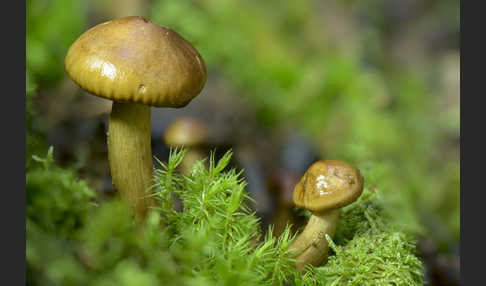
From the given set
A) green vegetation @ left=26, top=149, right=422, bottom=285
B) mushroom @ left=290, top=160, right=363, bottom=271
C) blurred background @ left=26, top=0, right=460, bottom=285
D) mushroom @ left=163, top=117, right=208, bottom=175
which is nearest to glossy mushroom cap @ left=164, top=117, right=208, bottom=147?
mushroom @ left=163, top=117, right=208, bottom=175

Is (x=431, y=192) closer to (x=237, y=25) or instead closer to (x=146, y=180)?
(x=237, y=25)

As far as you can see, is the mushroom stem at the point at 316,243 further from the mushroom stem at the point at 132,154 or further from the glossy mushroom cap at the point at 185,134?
the glossy mushroom cap at the point at 185,134

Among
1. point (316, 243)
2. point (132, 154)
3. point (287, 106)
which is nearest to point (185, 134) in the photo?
point (132, 154)

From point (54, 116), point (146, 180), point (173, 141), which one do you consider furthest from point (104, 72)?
point (54, 116)

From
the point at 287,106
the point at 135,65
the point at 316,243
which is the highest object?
the point at 135,65

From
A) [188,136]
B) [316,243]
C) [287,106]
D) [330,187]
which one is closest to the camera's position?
[330,187]

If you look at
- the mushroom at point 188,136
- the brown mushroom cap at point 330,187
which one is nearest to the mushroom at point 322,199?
the brown mushroom cap at point 330,187

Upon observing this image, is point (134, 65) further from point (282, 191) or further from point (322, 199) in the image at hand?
point (282, 191)
